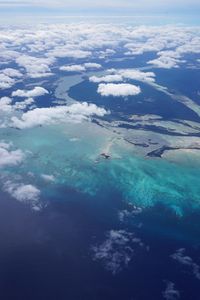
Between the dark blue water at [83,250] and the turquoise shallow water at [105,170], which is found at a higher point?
the dark blue water at [83,250]

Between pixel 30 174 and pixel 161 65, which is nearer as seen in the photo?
pixel 30 174

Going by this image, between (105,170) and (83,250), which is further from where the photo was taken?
(105,170)

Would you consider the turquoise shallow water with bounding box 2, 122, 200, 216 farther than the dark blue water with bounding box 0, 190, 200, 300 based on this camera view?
Yes

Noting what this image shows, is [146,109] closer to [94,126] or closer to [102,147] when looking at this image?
[94,126]

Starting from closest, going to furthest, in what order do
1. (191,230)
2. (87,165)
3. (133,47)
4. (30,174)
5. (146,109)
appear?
1. (191,230)
2. (30,174)
3. (87,165)
4. (146,109)
5. (133,47)

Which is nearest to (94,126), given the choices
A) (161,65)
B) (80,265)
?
(80,265)

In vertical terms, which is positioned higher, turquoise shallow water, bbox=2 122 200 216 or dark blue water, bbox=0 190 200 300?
dark blue water, bbox=0 190 200 300

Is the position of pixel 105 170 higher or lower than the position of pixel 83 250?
lower

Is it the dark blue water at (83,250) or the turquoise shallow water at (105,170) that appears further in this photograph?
the turquoise shallow water at (105,170)
